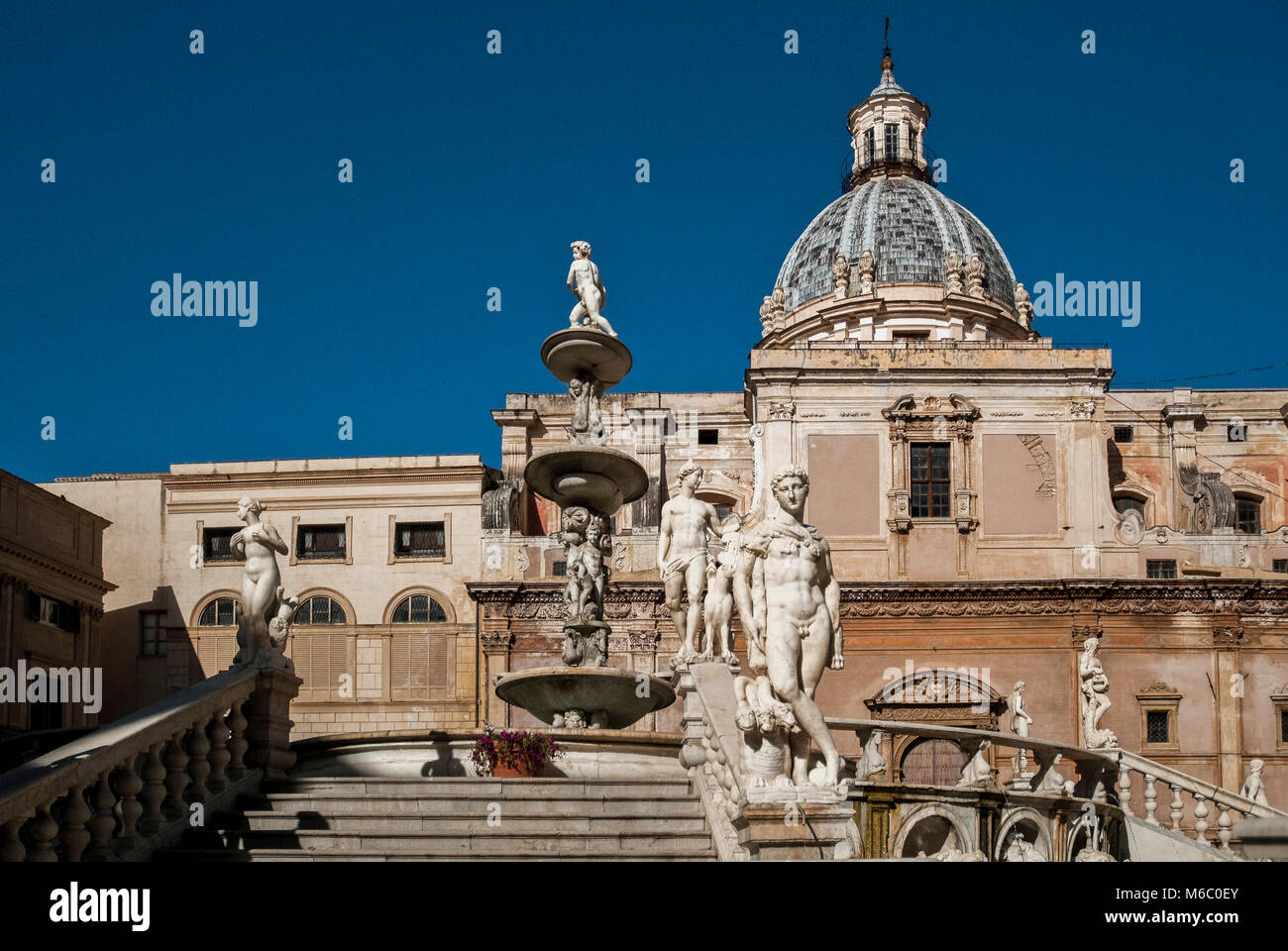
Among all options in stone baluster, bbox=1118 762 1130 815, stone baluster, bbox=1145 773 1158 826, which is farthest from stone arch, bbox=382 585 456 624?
stone baluster, bbox=1145 773 1158 826

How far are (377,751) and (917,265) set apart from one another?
131 feet

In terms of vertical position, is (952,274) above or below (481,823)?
above

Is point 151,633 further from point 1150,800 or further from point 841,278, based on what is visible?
point 1150,800

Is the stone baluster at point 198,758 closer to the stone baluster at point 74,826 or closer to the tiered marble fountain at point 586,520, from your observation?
the stone baluster at point 74,826

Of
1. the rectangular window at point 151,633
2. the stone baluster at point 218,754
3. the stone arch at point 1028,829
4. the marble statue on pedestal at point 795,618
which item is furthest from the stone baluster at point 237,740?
the rectangular window at point 151,633

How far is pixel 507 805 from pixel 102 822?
318 cm

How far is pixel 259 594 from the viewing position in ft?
50.7

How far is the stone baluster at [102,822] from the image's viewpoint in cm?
1187

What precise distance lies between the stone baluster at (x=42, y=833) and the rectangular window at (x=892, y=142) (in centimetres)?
5176

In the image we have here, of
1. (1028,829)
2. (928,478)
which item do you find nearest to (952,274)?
(928,478)

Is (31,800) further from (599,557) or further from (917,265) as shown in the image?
(917,265)
